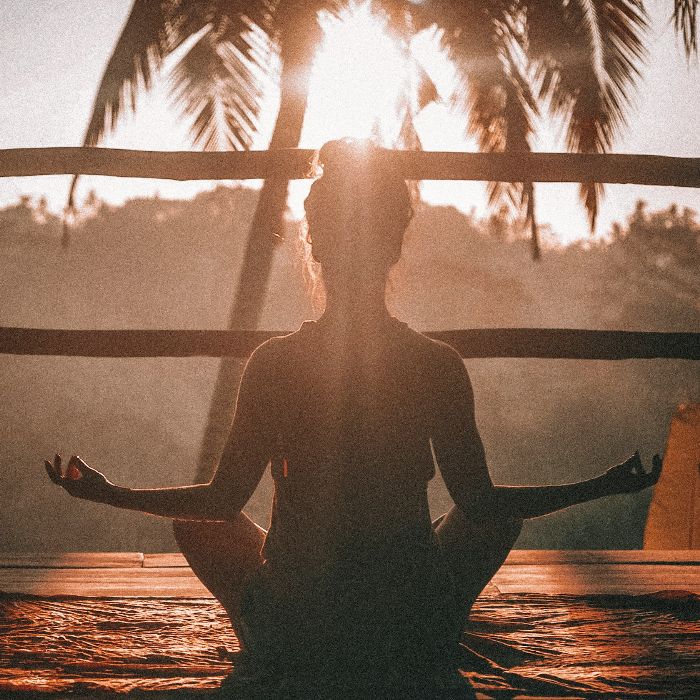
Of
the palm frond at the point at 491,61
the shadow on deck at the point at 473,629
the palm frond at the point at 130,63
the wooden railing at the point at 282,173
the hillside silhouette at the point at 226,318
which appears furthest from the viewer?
the hillside silhouette at the point at 226,318

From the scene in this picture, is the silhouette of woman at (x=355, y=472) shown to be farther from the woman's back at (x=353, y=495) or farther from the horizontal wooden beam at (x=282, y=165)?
the horizontal wooden beam at (x=282, y=165)

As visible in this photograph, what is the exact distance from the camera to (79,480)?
61.2 inches

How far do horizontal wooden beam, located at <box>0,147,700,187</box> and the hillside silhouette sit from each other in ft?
86.6

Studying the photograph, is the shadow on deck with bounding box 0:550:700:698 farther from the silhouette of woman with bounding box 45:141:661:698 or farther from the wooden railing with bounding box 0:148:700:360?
the wooden railing with bounding box 0:148:700:360

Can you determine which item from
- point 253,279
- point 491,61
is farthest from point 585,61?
point 253,279

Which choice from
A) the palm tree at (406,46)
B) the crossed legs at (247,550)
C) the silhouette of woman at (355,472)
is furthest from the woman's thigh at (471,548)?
the palm tree at (406,46)

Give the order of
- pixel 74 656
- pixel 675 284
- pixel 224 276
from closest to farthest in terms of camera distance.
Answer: pixel 74 656 → pixel 675 284 → pixel 224 276

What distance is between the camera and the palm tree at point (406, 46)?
24.2ft

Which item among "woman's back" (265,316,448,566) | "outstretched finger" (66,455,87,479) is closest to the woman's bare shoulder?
"woman's back" (265,316,448,566)

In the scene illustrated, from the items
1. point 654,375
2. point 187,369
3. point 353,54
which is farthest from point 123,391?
point 353,54

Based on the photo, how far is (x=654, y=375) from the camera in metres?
31.6

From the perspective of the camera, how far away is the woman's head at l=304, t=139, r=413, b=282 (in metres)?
1.61

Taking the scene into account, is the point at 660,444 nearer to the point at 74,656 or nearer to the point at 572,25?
the point at 572,25

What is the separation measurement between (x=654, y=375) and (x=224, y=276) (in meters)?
18.3
